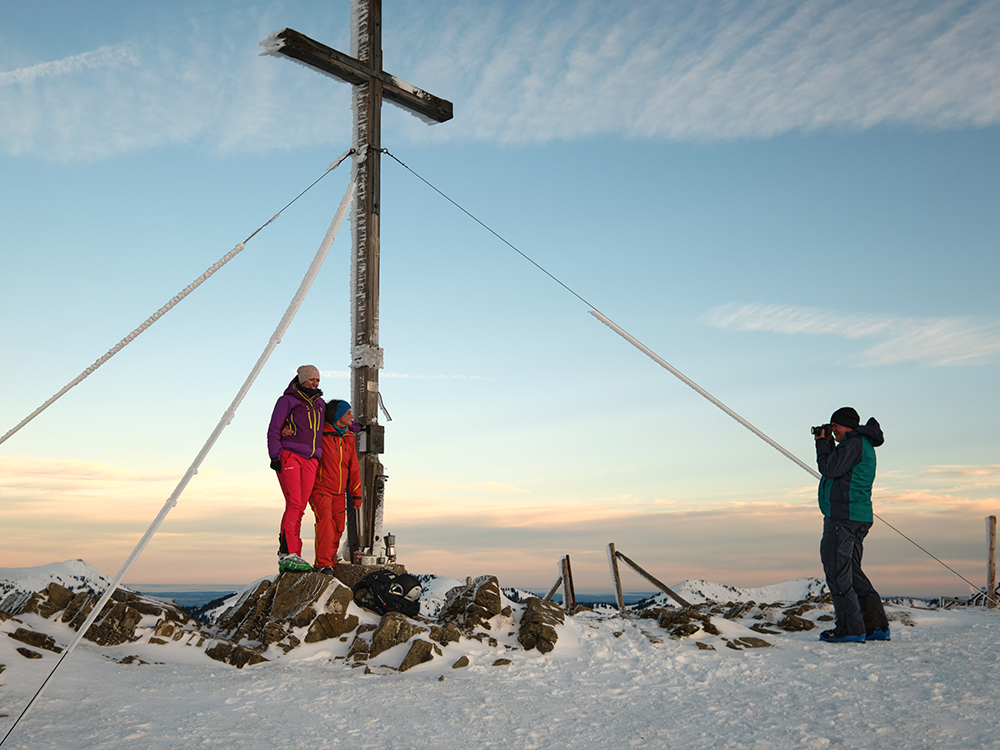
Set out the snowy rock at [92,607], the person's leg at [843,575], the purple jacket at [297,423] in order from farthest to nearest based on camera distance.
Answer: the purple jacket at [297,423] < the snowy rock at [92,607] < the person's leg at [843,575]

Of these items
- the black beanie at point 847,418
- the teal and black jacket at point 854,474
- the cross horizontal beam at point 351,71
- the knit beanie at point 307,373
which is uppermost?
the cross horizontal beam at point 351,71

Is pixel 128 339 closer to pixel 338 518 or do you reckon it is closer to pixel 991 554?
pixel 338 518

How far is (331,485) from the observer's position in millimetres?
9297

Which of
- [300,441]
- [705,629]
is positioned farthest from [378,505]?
[705,629]

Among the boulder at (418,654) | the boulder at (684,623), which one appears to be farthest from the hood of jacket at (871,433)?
the boulder at (418,654)

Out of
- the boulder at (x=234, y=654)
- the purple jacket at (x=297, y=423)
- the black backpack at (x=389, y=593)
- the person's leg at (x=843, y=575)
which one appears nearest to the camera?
the boulder at (x=234, y=654)

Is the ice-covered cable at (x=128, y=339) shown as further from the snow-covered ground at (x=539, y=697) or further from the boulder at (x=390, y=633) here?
the boulder at (x=390, y=633)

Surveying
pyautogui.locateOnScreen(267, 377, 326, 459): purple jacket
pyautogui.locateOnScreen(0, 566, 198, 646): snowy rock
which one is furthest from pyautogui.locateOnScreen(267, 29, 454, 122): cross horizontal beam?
pyautogui.locateOnScreen(0, 566, 198, 646): snowy rock

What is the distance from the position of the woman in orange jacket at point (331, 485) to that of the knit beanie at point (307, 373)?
50 cm

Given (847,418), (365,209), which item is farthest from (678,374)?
(365,209)

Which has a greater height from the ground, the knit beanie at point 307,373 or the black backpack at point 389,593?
the knit beanie at point 307,373

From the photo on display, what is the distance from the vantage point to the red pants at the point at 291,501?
8711 millimetres

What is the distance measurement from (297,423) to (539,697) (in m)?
4.63

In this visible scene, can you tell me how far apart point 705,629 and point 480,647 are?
257 centimetres
